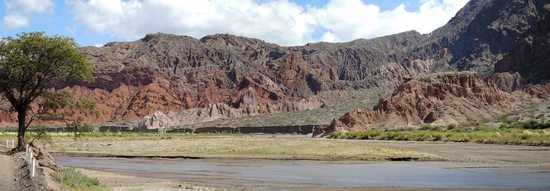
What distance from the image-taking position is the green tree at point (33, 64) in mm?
43000

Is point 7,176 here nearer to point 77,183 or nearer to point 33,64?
point 77,183

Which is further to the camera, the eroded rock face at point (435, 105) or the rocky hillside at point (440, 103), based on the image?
the eroded rock face at point (435, 105)

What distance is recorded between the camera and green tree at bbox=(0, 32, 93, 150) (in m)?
43.0

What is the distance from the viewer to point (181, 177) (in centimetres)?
3238

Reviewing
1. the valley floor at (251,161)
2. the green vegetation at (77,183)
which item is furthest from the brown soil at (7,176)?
the valley floor at (251,161)

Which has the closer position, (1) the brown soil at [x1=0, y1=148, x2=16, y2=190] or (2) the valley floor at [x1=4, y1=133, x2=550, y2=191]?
(1) the brown soil at [x1=0, y1=148, x2=16, y2=190]

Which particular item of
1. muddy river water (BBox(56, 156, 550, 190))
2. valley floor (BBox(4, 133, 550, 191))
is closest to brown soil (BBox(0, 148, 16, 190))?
valley floor (BBox(4, 133, 550, 191))

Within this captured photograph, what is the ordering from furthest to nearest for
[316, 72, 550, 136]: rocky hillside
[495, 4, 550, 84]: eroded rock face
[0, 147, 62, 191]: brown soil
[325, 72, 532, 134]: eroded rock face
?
[495, 4, 550, 84]: eroded rock face < [325, 72, 532, 134]: eroded rock face < [316, 72, 550, 136]: rocky hillside < [0, 147, 62, 191]: brown soil

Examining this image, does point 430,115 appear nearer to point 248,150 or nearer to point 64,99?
point 248,150

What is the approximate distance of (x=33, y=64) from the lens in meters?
43.2

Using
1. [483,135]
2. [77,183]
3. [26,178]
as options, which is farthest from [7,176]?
[483,135]

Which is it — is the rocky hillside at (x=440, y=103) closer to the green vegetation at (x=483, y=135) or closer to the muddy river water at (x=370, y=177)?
the green vegetation at (x=483, y=135)

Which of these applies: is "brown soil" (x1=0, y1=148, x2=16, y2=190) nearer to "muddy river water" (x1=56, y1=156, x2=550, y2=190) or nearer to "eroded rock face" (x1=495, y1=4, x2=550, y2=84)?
"muddy river water" (x1=56, y1=156, x2=550, y2=190)

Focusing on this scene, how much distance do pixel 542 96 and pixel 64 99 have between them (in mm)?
127004
